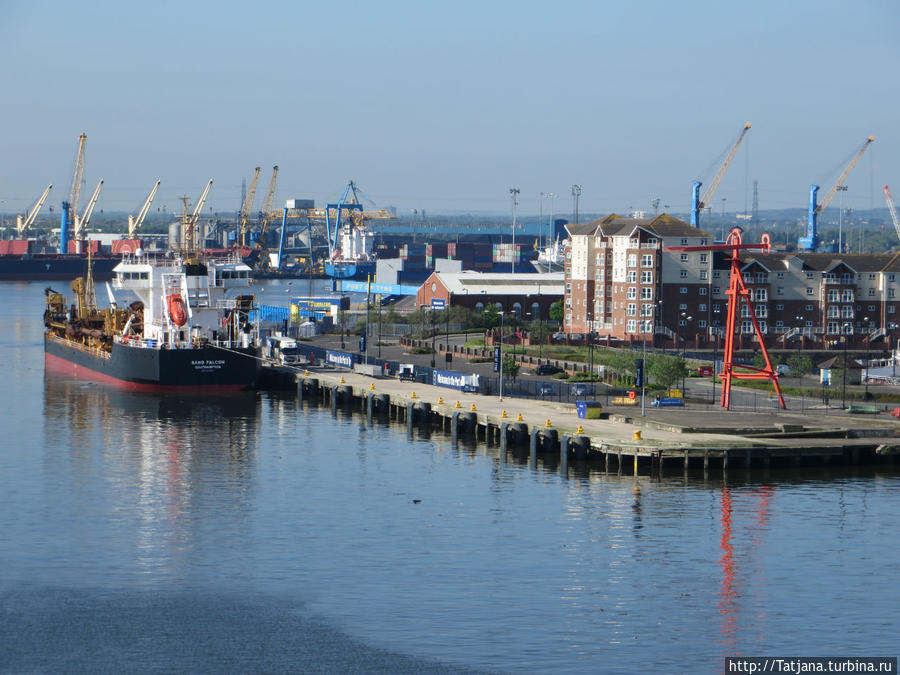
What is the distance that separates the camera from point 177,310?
346ft

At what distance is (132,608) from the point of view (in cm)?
4603

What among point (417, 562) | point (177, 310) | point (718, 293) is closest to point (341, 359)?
point (177, 310)

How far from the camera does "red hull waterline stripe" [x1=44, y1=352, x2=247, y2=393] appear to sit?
335 feet

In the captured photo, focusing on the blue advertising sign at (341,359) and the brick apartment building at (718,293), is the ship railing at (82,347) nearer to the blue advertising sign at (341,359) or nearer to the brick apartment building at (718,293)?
the blue advertising sign at (341,359)

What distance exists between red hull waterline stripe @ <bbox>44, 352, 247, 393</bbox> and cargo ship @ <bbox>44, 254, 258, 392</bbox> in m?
0.07

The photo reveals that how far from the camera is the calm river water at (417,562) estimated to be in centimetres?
4288

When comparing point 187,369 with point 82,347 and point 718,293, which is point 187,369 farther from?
point 718,293

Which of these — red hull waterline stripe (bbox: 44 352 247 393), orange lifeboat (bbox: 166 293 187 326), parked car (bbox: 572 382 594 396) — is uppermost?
orange lifeboat (bbox: 166 293 187 326)

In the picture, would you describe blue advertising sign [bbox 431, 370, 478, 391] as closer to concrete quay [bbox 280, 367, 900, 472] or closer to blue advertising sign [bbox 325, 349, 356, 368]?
concrete quay [bbox 280, 367, 900, 472]

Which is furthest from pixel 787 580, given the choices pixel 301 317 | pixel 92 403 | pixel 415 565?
pixel 301 317

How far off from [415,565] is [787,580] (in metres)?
13.4

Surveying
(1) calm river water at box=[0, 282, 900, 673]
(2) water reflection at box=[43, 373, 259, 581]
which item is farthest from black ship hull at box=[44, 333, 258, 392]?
(1) calm river water at box=[0, 282, 900, 673]

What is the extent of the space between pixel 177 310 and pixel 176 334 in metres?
1.81

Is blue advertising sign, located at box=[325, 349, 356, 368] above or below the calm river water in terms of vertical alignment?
above
